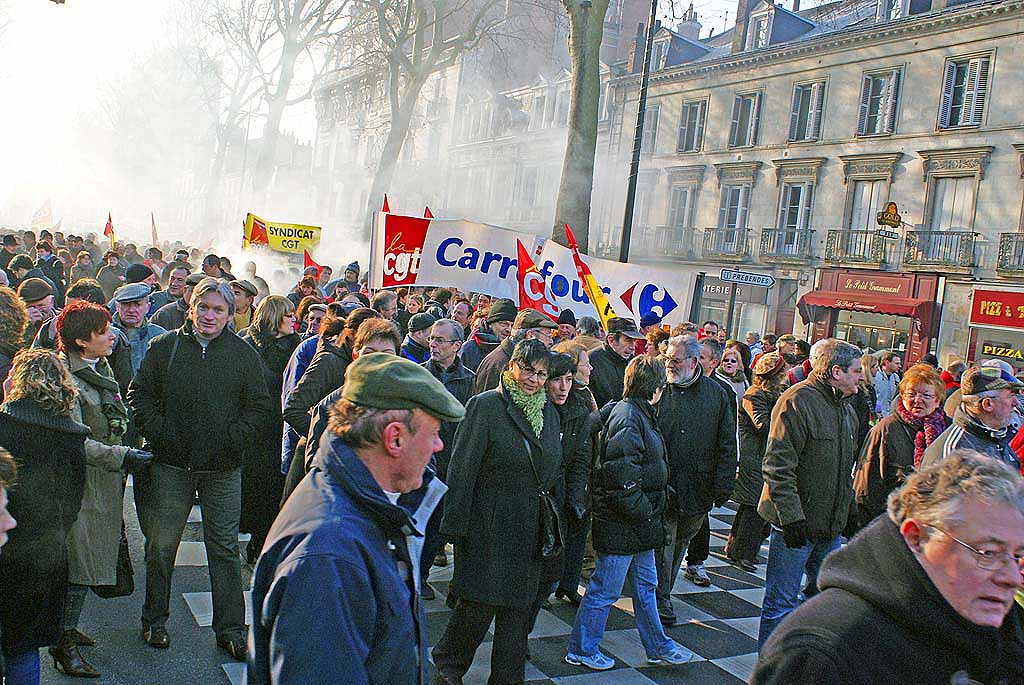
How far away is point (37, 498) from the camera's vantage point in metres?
3.62

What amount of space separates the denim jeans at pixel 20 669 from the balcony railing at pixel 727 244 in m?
31.9

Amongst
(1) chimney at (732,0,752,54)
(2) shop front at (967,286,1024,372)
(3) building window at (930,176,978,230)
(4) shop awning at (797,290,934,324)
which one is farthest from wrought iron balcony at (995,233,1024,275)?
(1) chimney at (732,0,752,54)

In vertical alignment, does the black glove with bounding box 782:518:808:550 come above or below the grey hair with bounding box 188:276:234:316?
below

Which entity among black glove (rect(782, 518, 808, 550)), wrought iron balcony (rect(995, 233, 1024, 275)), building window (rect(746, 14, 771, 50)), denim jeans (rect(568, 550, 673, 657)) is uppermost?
building window (rect(746, 14, 771, 50))

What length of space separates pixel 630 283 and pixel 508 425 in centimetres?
614

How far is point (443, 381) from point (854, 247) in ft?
87.2

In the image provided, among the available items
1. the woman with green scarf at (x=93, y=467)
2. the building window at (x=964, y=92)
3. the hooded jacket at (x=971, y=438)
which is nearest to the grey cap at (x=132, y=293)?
the woman with green scarf at (x=93, y=467)

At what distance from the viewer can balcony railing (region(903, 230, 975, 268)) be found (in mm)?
26567

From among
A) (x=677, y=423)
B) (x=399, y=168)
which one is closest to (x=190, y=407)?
(x=677, y=423)

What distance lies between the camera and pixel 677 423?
6.13m

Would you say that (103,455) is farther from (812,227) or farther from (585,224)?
(812,227)

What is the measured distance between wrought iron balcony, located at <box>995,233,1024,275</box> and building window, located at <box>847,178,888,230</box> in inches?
171

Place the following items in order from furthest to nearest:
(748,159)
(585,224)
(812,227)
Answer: (748,159)
(812,227)
(585,224)

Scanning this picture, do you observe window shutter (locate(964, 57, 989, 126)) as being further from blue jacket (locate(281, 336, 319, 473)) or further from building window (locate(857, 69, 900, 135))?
blue jacket (locate(281, 336, 319, 473))
